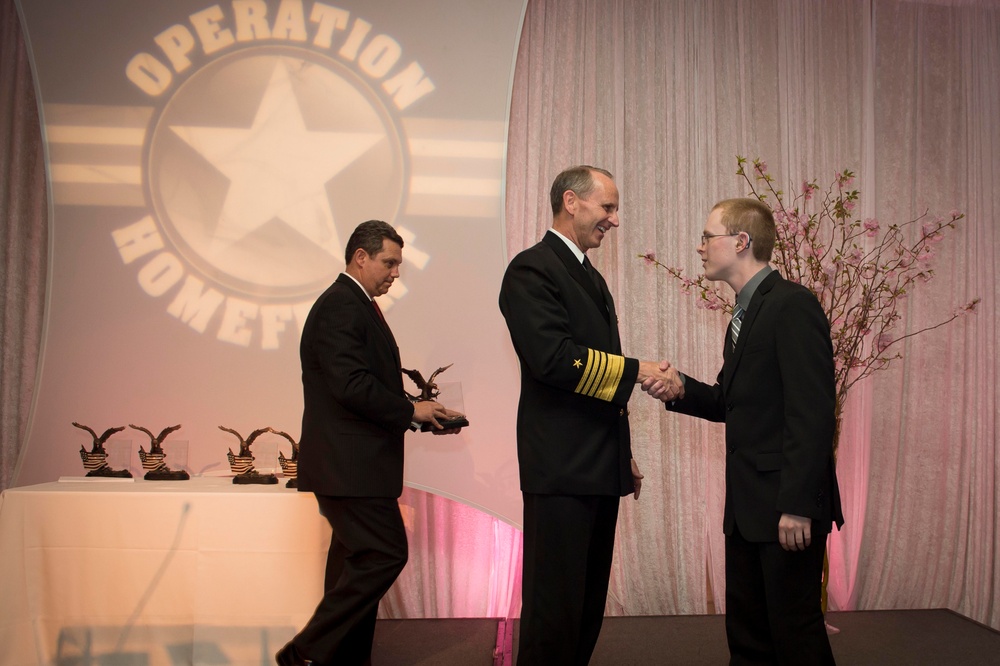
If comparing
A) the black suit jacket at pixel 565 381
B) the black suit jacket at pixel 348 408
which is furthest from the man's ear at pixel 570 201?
the black suit jacket at pixel 348 408

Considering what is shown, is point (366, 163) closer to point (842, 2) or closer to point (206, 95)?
Result: point (206, 95)

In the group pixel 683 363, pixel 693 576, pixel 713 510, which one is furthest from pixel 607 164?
pixel 693 576

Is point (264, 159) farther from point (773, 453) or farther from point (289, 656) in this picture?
point (773, 453)

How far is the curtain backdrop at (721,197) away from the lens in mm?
4062

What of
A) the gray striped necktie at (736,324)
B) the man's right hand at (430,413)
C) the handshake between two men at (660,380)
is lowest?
the man's right hand at (430,413)

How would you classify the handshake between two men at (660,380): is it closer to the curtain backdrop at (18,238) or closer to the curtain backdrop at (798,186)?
the curtain backdrop at (798,186)

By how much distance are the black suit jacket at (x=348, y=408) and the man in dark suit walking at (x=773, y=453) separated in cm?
109

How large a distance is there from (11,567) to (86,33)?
7.61 feet

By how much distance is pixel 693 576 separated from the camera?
4102 mm

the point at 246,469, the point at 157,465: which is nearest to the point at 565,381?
the point at 246,469

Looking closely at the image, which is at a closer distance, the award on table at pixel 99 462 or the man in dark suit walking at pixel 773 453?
the man in dark suit walking at pixel 773 453

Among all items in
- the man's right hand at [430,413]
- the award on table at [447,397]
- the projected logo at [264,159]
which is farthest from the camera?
the projected logo at [264,159]

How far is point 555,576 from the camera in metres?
2.24

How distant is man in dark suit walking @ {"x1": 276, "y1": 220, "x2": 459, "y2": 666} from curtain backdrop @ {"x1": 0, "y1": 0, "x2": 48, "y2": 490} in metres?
2.06
